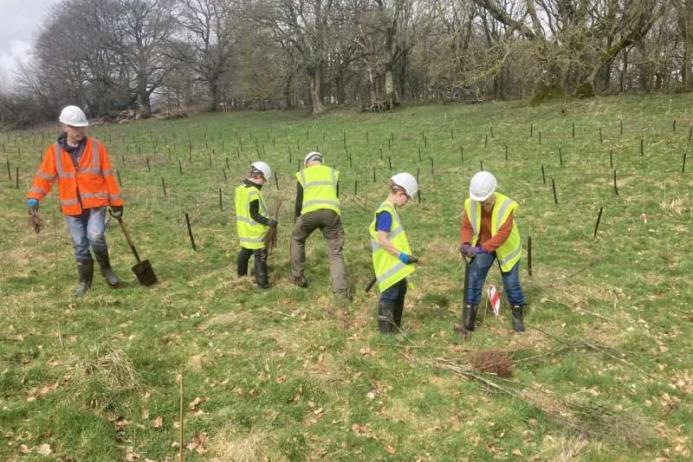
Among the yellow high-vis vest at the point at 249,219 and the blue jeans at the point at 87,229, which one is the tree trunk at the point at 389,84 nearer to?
the yellow high-vis vest at the point at 249,219

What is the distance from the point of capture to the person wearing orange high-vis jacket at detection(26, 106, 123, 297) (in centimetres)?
623

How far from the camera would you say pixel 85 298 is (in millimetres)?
6621

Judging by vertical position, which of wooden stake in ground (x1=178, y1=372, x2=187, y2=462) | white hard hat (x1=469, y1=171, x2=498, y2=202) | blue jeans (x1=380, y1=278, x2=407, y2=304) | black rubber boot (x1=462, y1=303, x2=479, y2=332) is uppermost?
white hard hat (x1=469, y1=171, x2=498, y2=202)

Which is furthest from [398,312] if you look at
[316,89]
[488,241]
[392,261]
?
[316,89]

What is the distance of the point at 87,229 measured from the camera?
6.50 meters

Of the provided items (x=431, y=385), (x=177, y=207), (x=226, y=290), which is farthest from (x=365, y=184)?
(x=431, y=385)

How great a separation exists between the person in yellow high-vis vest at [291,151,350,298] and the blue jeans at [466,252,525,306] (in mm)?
1758

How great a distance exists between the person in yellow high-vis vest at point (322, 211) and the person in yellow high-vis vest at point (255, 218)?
45 cm

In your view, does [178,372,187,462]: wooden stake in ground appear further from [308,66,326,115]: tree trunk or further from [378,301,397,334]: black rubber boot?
[308,66,326,115]: tree trunk

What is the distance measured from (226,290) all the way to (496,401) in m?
4.02

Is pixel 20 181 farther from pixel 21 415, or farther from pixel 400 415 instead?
pixel 400 415

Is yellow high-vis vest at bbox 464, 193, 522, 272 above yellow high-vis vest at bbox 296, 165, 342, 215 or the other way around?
the other way around

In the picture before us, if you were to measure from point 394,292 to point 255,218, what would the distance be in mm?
2253

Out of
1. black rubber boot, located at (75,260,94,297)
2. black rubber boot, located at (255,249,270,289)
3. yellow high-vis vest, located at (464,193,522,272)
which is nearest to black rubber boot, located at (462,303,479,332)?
yellow high-vis vest, located at (464,193,522,272)
